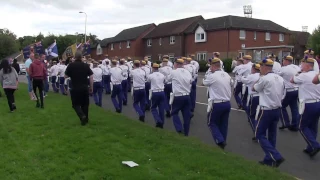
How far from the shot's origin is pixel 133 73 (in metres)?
12.9

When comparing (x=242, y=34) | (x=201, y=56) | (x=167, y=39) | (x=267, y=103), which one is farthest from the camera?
(x=167, y=39)

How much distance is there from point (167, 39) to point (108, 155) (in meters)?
49.9

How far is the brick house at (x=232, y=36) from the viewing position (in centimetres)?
4712

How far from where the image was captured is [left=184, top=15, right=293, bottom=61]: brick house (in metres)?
47.1

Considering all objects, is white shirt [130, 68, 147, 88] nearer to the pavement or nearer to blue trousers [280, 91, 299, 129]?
the pavement

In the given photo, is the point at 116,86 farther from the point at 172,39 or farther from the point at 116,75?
the point at 172,39

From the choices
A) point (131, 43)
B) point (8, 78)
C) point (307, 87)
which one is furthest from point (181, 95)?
point (131, 43)

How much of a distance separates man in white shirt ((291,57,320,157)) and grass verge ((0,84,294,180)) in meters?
1.93

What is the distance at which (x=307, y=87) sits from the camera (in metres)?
8.40

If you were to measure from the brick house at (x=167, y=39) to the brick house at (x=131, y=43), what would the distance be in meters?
0.98

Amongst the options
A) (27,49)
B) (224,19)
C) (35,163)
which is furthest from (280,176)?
(224,19)

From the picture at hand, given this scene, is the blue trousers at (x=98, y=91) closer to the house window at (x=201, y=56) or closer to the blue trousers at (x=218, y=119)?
the blue trousers at (x=218, y=119)

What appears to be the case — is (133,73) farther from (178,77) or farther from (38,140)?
(38,140)

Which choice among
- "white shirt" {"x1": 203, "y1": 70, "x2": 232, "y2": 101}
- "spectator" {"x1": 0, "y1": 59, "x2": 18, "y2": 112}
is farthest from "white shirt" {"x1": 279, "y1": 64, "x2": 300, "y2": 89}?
"spectator" {"x1": 0, "y1": 59, "x2": 18, "y2": 112}
